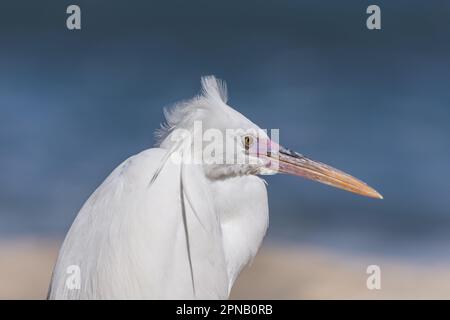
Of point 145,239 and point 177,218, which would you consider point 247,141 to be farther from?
point 145,239

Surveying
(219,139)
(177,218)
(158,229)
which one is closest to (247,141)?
(219,139)

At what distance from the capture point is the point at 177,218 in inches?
125

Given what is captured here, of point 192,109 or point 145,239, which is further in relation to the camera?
point 192,109

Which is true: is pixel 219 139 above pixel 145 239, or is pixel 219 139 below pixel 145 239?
above

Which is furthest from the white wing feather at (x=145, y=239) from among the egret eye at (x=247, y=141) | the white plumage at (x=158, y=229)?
the egret eye at (x=247, y=141)

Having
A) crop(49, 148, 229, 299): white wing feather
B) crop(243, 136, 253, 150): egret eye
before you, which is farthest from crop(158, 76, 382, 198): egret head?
crop(49, 148, 229, 299): white wing feather

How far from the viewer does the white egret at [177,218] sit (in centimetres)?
303

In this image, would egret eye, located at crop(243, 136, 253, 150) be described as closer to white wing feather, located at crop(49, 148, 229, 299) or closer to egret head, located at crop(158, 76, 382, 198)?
egret head, located at crop(158, 76, 382, 198)

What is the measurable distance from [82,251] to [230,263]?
2.62ft

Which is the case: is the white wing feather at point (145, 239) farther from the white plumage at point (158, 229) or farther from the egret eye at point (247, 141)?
the egret eye at point (247, 141)

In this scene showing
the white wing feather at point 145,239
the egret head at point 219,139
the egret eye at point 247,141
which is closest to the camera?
the white wing feather at point 145,239

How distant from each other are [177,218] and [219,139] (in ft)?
1.58

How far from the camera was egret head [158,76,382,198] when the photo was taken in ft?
11.1
